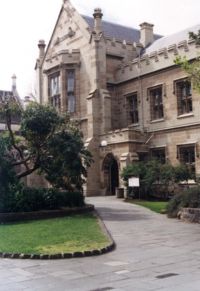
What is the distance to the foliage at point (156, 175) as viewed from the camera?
26609mm

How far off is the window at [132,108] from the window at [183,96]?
4242mm

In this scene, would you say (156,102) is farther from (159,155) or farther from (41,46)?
(41,46)

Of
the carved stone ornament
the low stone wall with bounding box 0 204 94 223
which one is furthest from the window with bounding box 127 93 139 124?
the low stone wall with bounding box 0 204 94 223

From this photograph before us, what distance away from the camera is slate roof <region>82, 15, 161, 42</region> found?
38766 mm

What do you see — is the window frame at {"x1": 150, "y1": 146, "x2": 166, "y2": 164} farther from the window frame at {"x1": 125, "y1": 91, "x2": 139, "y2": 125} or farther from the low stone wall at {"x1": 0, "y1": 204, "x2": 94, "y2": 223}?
the low stone wall at {"x1": 0, "y1": 204, "x2": 94, "y2": 223}

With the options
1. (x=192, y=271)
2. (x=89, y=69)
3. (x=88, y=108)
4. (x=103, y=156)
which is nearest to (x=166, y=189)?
(x=103, y=156)

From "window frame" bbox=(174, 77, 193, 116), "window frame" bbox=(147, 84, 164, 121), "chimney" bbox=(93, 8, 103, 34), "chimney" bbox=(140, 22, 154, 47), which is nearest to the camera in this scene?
"window frame" bbox=(174, 77, 193, 116)

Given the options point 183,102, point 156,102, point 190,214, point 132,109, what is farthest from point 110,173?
point 190,214

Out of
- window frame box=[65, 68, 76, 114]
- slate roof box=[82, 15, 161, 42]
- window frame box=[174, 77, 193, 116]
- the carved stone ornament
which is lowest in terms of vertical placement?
window frame box=[174, 77, 193, 116]

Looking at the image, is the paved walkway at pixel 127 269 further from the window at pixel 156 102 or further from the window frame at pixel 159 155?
the window at pixel 156 102

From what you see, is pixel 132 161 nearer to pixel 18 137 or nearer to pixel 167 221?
pixel 18 137

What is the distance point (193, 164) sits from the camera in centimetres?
2922

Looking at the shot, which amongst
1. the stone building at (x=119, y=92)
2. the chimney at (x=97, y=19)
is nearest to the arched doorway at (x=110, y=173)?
the stone building at (x=119, y=92)

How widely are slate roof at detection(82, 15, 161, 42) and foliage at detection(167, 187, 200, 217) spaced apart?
2226 cm
